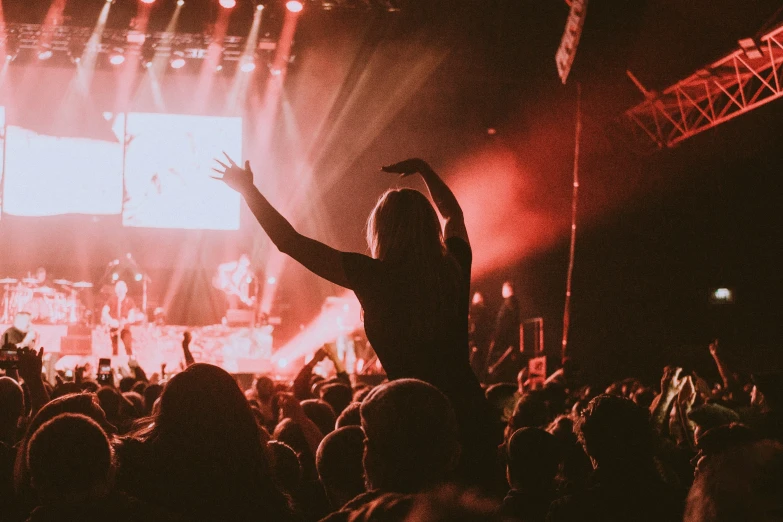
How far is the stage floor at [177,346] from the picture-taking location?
1362 cm

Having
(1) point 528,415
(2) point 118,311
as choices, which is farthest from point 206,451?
(2) point 118,311

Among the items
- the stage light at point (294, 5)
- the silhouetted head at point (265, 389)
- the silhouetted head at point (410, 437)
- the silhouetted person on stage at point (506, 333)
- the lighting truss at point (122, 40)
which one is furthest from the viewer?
the lighting truss at point (122, 40)

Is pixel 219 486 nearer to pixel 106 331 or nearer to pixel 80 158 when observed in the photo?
pixel 106 331

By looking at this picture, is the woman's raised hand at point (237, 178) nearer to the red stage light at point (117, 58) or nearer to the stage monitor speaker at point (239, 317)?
the stage monitor speaker at point (239, 317)

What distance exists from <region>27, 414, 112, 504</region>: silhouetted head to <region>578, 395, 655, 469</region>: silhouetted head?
4.23 ft

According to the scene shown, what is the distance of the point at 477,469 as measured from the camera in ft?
6.23

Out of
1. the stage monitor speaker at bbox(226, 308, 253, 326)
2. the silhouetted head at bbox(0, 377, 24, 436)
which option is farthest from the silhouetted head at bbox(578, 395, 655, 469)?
the stage monitor speaker at bbox(226, 308, 253, 326)

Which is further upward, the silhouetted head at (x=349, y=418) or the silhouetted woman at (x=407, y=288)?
the silhouetted woman at (x=407, y=288)

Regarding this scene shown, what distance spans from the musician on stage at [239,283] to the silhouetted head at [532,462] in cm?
1247

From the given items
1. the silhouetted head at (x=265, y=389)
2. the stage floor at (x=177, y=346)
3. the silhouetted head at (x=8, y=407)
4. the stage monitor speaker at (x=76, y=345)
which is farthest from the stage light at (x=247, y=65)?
the silhouetted head at (x=8, y=407)

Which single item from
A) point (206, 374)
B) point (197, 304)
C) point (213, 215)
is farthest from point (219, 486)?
point (197, 304)

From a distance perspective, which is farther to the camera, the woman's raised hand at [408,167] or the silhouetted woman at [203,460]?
the woman's raised hand at [408,167]

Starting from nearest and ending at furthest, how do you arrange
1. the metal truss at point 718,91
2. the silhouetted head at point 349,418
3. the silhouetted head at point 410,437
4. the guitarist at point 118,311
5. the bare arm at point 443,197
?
the silhouetted head at point 410,437 → the bare arm at point 443,197 → the silhouetted head at point 349,418 → the metal truss at point 718,91 → the guitarist at point 118,311

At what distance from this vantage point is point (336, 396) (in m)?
4.49
